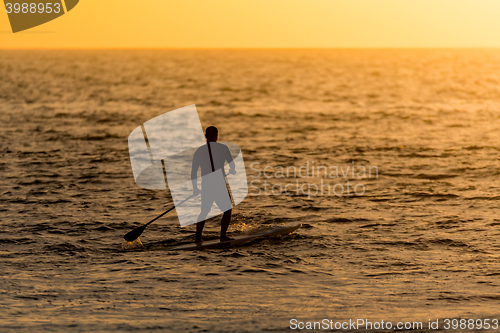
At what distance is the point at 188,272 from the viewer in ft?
28.6

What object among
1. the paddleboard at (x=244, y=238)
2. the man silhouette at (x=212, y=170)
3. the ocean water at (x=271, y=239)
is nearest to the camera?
the ocean water at (x=271, y=239)

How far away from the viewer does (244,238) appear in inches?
407

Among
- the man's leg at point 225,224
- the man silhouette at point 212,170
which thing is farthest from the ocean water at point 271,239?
the man silhouette at point 212,170

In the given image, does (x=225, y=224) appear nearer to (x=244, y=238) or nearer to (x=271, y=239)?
(x=244, y=238)

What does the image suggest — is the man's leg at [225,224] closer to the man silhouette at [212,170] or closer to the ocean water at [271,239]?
the man silhouette at [212,170]

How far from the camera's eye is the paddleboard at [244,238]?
9953 millimetres

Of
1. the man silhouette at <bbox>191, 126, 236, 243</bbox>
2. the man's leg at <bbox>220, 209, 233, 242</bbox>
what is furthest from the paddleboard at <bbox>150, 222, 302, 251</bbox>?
the man silhouette at <bbox>191, 126, 236, 243</bbox>

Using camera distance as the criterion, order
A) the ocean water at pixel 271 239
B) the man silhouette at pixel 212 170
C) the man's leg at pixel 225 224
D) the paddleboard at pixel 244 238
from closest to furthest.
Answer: the ocean water at pixel 271 239 → the man silhouette at pixel 212 170 → the paddleboard at pixel 244 238 → the man's leg at pixel 225 224

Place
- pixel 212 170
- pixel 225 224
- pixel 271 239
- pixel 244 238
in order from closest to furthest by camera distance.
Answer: pixel 212 170 → pixel 225 224 → pixel 244 238 → pixel 271 239

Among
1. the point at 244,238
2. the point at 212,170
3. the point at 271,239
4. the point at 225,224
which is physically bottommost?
the point at 271,239

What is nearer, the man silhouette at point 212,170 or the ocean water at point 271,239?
the ocean water at point 271,239

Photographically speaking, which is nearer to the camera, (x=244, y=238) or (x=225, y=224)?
(x=225, y=224)

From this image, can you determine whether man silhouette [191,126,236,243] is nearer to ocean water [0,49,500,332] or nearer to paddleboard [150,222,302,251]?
paddleboard [150,222,302,251]

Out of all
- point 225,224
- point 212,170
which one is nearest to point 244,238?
point 225,224
